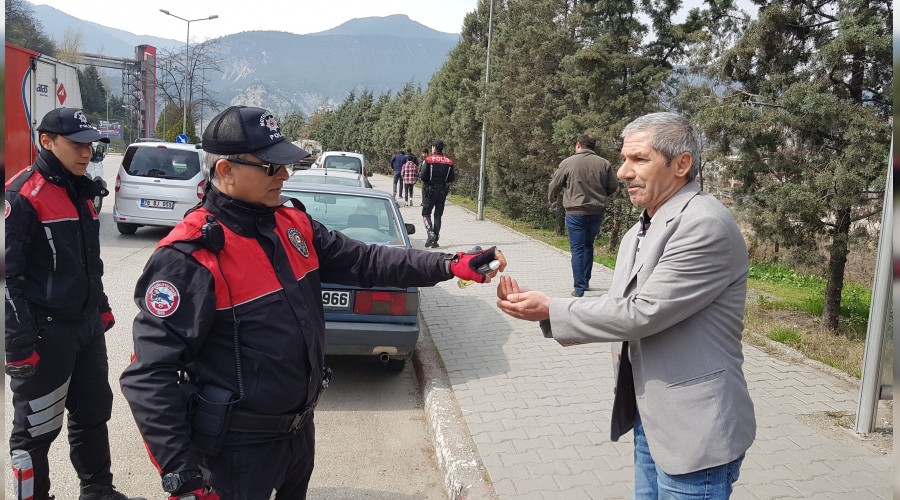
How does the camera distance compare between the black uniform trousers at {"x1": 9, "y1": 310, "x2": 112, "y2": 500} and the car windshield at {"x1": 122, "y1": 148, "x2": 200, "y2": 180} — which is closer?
the black uniform trousers at {"x1": 9, "y1": 310, "x2": 112, "y2": 500}

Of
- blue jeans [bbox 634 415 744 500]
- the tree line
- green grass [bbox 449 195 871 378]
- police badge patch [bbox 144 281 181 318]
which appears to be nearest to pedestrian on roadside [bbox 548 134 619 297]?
the tree line

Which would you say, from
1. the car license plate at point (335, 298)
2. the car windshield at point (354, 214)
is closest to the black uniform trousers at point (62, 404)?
the car license plate at point (335, 298)

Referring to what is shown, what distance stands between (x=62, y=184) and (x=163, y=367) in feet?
6.42

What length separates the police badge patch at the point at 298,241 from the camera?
8.29ft

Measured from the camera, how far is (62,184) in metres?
3.52

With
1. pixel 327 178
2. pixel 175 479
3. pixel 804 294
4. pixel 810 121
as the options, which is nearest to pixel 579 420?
pixel 175 479

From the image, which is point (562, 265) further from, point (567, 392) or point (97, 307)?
point (97, 307)

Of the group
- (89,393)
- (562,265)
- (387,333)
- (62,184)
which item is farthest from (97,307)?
(562,265)

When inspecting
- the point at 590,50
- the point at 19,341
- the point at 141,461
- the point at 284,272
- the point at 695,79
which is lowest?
the point at 141,461

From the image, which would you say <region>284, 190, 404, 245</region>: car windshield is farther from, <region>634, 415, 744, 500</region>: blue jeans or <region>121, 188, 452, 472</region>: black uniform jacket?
<region>634, 415, 744, 500</region>: blue jeans

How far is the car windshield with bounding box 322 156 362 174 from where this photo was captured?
685 inches

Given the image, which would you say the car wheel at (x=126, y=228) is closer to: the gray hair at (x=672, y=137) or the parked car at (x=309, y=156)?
the parked car at (x=309, y=156)

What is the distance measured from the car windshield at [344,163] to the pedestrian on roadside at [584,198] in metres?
9.39

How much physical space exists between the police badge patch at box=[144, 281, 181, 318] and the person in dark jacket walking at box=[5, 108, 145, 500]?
1.45 meters
